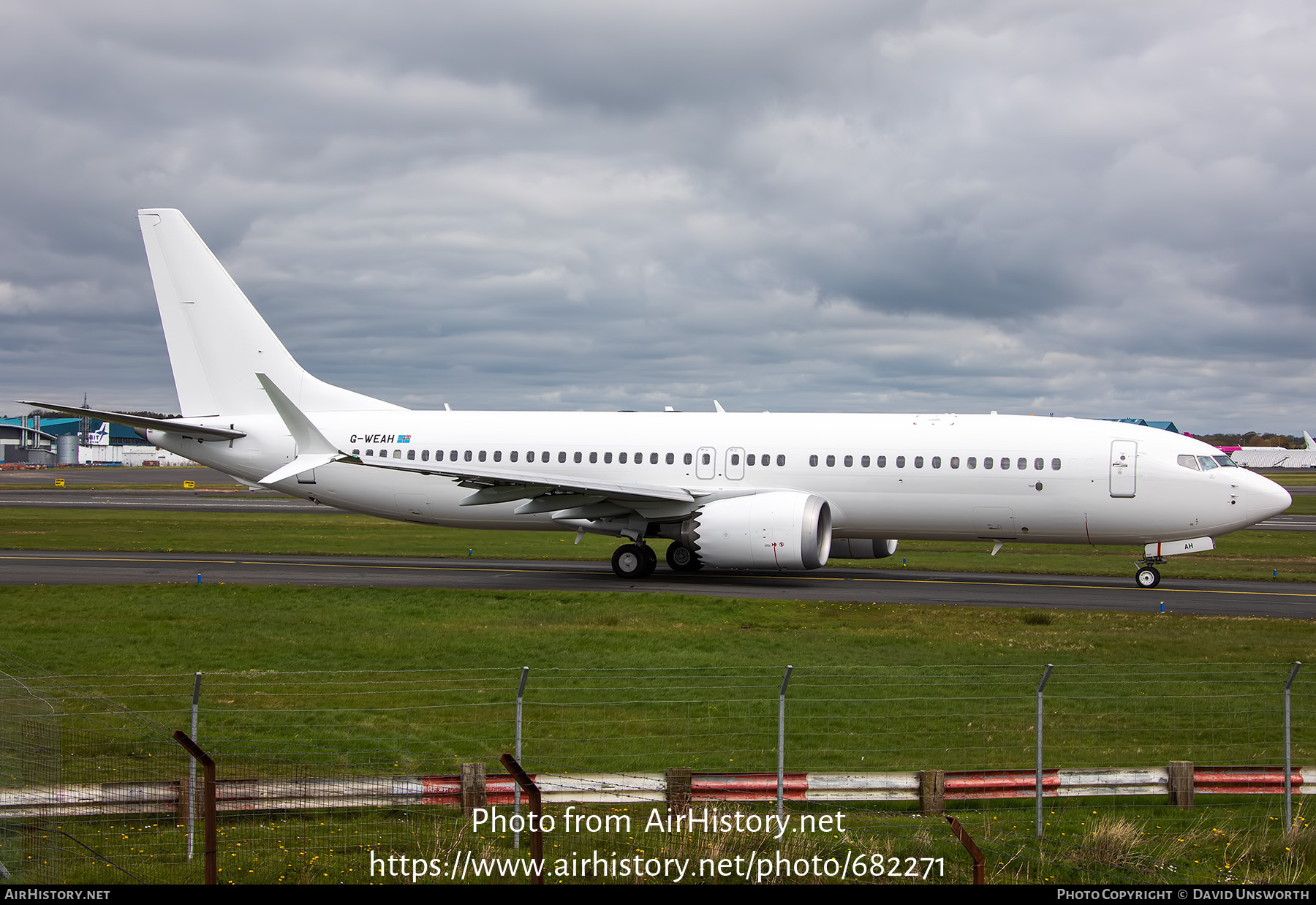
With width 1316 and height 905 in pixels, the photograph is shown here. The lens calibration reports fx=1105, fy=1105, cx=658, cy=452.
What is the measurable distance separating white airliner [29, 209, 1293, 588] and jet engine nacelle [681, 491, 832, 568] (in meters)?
0.05

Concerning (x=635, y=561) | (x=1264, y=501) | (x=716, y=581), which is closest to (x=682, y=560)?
(x=716, y=581)

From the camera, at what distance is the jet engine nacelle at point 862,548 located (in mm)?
31547

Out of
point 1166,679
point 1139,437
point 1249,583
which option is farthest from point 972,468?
point 1166,679

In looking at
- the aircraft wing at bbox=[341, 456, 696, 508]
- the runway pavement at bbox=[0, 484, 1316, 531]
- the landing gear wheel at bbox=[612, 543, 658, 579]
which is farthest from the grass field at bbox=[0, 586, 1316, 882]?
the runway pavement at bbox=[0, 484, 1316, 531]

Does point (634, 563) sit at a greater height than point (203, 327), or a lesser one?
lesser

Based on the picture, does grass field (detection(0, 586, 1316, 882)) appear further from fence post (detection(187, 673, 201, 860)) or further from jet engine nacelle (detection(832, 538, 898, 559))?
jet engine nacelle (detection(832, 538, 898, 559))

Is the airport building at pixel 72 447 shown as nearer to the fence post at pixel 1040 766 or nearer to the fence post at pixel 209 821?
the fence post at pixel 209 821

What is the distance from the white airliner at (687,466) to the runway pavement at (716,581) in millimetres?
1031

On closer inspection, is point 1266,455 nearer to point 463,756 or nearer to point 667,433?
point 667,433

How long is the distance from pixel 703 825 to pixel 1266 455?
170m

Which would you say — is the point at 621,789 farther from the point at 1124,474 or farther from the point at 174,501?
the point at 174,501

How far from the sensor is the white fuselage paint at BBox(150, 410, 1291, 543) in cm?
2714

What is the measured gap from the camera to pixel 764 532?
27.0m

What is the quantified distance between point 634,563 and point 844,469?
602 centimetres
